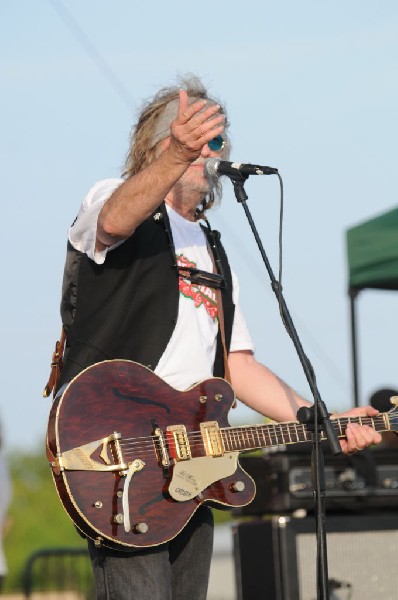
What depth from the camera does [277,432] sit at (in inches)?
150

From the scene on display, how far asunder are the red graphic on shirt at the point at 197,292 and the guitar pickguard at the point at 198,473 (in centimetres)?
54

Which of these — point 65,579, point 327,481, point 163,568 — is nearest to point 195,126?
point 163,568

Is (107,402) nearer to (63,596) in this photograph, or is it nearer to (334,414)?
(334,414)

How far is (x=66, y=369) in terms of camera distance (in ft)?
11.5

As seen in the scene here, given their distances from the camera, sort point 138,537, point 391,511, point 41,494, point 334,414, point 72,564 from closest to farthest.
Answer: point 138,537 → point 334,414 → point 391,511 → point 72,564 → point 41,494

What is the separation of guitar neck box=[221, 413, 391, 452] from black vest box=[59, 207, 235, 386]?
1.24 ft

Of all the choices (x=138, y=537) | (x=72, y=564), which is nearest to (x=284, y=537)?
(x=138, y=537)

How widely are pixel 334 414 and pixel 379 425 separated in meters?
0.18

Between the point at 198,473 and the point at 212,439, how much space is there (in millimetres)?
128

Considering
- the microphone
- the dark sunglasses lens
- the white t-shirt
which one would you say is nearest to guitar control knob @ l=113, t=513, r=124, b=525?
the white t-shirt

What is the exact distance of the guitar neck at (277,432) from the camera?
3.64 meters

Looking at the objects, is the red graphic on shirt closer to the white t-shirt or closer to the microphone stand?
the white t-shirt

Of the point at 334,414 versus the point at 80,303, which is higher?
the point at 80,303

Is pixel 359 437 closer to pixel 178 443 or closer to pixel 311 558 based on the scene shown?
pixel 178 443
